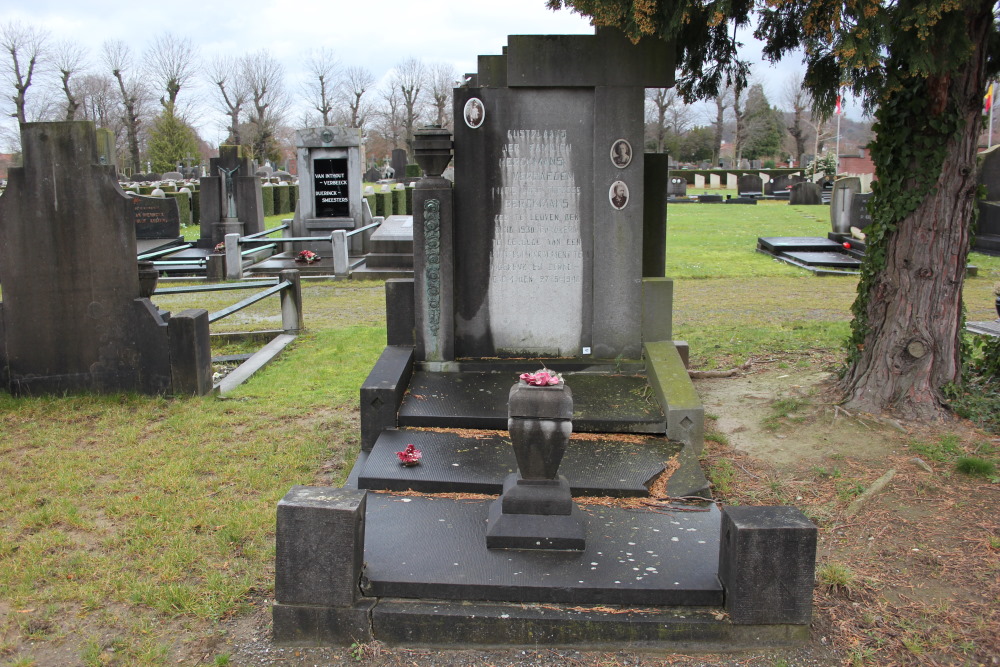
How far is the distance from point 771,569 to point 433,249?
154 inches

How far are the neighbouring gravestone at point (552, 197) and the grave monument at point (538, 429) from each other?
16mm

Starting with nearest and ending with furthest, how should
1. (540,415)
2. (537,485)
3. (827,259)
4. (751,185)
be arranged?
(540,415), (537,485), (827,259), (751,185)

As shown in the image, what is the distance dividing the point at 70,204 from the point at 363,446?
357cm

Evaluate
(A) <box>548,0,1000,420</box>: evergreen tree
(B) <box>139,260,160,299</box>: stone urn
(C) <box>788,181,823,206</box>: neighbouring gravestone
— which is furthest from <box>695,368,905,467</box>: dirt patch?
(C) <box>788,181,823,206</box>: neighbouring gravestone

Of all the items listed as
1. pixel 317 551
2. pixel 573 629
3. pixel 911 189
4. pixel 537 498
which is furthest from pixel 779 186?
pixel 317 551

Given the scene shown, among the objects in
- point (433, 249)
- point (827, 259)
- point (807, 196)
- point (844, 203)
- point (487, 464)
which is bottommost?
point (487, 464)

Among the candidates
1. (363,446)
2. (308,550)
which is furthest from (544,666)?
(363,446)

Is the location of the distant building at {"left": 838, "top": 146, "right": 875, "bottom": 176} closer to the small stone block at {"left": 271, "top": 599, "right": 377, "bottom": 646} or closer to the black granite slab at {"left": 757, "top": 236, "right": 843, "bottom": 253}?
the black granite slab at {"left": 757, "top": 236, "right": 843, "bottom": 253}

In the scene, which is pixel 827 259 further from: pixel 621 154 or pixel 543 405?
pixel 543 405

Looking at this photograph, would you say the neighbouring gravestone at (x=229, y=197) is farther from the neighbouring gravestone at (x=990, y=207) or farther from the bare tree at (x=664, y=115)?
the bare tree at (x=664, y=115)

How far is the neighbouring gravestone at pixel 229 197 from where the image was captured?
21359 mm

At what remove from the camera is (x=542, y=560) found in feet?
13.8

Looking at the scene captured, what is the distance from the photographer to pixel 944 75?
19.6 feet

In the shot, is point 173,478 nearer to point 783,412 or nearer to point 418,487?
point 418,487
